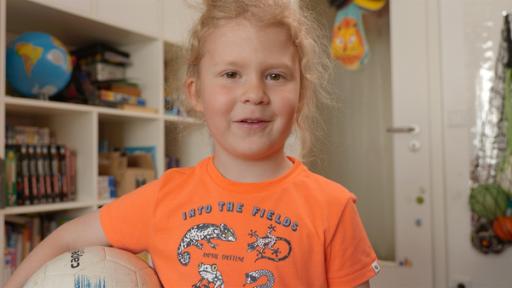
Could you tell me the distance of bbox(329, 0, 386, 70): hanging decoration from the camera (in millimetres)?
2865

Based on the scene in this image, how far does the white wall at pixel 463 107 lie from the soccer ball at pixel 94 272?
216cm

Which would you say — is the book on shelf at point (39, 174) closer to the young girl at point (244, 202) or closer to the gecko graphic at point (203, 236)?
the young girl at point (244, 202)

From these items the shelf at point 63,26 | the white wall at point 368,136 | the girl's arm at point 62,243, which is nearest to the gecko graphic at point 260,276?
the girl's arm at point 62,243

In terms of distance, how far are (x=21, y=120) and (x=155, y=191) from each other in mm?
1545

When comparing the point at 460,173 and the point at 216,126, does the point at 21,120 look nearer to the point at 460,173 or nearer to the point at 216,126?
the point at 216,126

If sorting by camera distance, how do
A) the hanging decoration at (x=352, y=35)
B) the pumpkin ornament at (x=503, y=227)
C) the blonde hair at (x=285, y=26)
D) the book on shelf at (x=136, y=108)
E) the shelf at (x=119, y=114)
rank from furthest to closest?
the hanging decoration at (x=352, y=35), the pumpkin ornament at (x=503, y=227), the book on shelf at (x=136, y=108), the shelf at (x=119, y=114), the blonde hair at (x=285, y=26)

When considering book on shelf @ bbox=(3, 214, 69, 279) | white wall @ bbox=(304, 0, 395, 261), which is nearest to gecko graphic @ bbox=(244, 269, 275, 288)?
book on shelf @ bbox=(3, 214, 69, 279)

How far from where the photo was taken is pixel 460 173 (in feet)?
8.52

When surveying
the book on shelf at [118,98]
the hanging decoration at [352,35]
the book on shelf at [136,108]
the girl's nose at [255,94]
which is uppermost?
the hanging decoration at [352,35]

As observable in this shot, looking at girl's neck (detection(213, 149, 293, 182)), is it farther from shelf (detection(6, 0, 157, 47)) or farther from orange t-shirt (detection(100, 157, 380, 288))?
shelf (detection(6, 0, 157, 47))

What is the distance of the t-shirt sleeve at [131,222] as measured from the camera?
100 cm

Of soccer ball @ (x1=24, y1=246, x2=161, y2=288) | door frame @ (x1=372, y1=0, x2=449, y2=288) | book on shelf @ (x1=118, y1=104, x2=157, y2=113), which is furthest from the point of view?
door frame @ (x1=372, y1=0, x2=449, y2=288)

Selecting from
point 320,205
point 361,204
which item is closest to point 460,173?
point 361,204

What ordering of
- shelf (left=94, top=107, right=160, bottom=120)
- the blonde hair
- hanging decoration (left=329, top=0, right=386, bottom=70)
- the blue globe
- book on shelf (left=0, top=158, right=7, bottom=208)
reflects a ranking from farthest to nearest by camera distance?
hanging decoration (left=329, top=0, right=386, bottom=70) < shelf (left=94, top=107, right=160, bottom=120) < the blue globe < book on shelf (left=0, top=158, right=7, bottom=208) < the blonde hair
